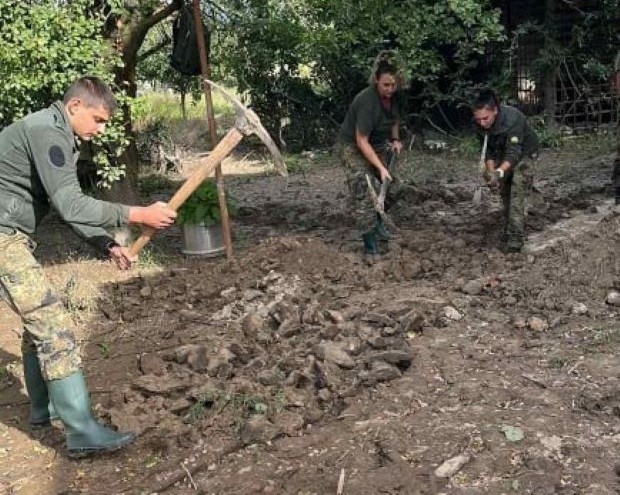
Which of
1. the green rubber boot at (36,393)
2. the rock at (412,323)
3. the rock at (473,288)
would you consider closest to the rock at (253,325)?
the rock at (412,323)

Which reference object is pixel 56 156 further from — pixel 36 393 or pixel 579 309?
pixel 579 309

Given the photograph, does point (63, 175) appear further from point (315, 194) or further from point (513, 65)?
point (513, 65)

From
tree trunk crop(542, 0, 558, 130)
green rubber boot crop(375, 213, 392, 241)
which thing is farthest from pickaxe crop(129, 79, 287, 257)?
tree trunk crop(542, 0, 558, 130)

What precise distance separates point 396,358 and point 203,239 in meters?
3.20

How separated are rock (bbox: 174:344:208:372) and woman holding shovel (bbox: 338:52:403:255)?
238cm

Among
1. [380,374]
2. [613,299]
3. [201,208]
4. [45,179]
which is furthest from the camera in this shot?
[201,208]

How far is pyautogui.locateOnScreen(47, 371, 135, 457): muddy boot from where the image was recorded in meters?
3.36

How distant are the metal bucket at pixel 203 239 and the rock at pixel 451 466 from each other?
163 inches

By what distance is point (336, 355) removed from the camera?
409 cm

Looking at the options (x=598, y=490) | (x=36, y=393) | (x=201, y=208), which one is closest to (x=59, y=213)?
(x=36, y=393)

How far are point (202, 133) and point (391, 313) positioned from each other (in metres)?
11.9

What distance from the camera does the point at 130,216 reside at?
338cm

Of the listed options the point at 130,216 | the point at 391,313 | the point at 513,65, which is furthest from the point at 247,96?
the point at 130,216

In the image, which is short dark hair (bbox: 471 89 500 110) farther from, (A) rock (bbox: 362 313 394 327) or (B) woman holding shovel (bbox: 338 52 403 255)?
(A) rock (bbox: 362 313 394 327)
